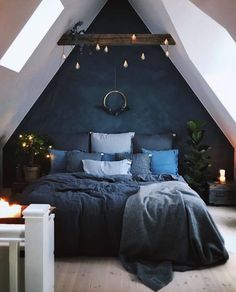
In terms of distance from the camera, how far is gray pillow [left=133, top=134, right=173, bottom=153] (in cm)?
561

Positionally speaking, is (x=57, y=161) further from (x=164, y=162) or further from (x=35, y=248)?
(x=35, y=248)

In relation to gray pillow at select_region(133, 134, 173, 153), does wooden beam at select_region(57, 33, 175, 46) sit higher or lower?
higher

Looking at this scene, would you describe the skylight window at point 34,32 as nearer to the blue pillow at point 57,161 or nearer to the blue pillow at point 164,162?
the blue pillow at point 57,161

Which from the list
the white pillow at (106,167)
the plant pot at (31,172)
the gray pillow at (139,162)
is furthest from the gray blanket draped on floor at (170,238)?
the plant pot at (31,172)

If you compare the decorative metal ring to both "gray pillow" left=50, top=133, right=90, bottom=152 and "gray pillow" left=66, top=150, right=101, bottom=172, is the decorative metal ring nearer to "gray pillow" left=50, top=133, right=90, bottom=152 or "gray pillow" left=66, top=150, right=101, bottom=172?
"gray pillow" left=50, top=133, right=90, bottom=152

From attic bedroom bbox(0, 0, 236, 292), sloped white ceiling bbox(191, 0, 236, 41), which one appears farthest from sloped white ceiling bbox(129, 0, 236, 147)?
sloped white ceiling bbox(191, 0, 236, 41)

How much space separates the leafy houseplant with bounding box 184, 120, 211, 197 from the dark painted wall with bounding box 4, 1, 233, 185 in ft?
1.50

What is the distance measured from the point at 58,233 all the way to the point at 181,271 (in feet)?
4.10

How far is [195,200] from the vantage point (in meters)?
3.61

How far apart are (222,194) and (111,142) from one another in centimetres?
190

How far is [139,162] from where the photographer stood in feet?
17.2

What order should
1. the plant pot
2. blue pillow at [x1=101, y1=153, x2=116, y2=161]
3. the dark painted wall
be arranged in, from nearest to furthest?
blue pillow at [x1=101, y1=153, x2=116, y2=161] < the plant pot < the dark painted wall

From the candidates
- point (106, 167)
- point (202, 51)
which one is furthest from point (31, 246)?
point (202, 51)

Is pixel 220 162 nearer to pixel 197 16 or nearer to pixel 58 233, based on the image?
pixel 197 16
